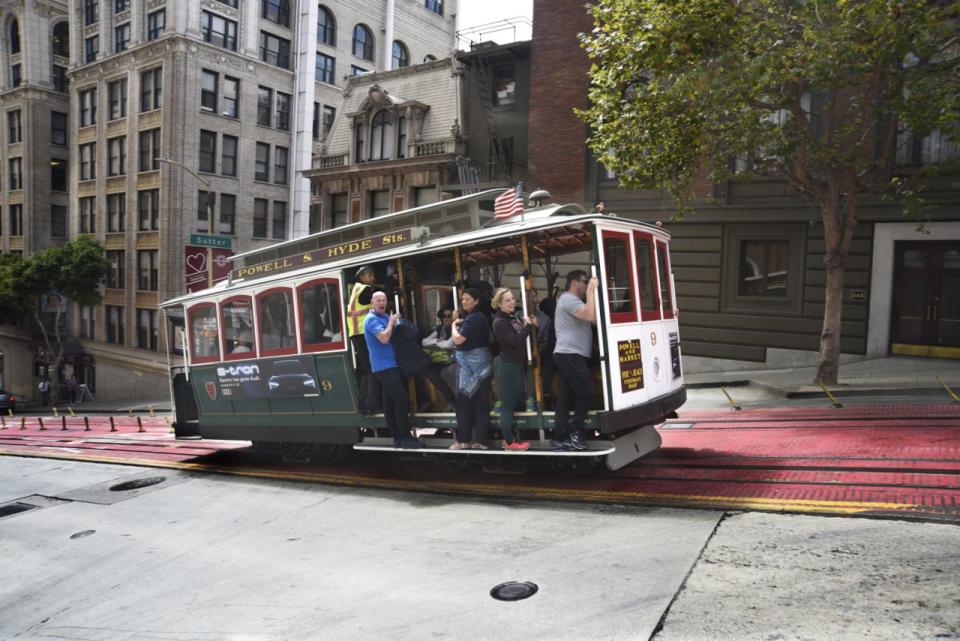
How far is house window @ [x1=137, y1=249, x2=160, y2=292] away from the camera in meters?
40.6

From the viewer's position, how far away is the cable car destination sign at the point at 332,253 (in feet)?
31.3

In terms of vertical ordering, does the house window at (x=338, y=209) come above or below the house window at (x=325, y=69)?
below

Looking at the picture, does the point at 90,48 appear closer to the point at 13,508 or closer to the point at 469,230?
the point at 13,508

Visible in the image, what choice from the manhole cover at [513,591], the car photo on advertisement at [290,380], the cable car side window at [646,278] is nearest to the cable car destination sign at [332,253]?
the car photo on advertisement at [290,380]

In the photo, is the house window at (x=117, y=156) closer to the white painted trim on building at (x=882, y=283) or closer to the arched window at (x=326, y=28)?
the arched window at (x=326, y=28)

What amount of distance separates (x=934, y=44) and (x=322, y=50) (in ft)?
121

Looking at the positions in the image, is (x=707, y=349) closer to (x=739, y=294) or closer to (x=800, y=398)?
(x=739, y=294)

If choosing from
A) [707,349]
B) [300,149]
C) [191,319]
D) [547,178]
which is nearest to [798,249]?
[707,349]

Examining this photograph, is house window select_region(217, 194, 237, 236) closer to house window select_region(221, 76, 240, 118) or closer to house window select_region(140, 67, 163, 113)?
house window select_region(221, 76, 240, 118)

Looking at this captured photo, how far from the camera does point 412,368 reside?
9.36 m

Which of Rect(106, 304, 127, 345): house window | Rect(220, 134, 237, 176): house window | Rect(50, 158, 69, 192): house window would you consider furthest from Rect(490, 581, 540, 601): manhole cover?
Rect(50, 158, 69, 192): house window

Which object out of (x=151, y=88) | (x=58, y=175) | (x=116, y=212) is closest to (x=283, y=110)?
(x=151, y=88)

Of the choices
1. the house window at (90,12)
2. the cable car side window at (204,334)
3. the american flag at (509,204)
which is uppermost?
the house window at (90,12)

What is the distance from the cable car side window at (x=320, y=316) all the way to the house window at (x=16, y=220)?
4899 cm
